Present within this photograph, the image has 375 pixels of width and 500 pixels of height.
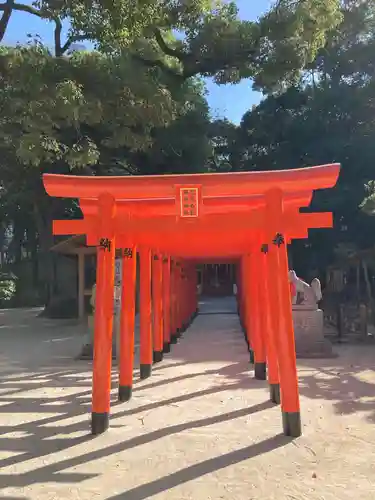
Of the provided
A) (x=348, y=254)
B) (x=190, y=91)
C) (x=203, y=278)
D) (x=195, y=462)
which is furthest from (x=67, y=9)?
→ (x=203, y=278)

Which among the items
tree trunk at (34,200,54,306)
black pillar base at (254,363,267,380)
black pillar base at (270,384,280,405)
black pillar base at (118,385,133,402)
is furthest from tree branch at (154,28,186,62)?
black pillar base at (270,384,280,405)

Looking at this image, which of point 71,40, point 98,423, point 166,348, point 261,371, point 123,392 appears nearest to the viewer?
point 98,423

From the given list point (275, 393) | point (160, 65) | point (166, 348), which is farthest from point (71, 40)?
point (275, 393)

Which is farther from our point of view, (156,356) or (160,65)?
(160,65)

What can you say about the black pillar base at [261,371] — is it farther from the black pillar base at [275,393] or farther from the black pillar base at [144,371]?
the black pillar base at [144,371]

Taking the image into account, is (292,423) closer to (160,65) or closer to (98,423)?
(98,423)

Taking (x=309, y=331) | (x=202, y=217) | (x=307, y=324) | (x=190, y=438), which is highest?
(x=202, y=217)

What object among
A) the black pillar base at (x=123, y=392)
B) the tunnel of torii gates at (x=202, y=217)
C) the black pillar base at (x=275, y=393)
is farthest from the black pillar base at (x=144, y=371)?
the tunnel of torii gates at (x=202, y=217)

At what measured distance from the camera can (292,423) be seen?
465cm

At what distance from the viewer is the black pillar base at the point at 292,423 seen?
15.2 feet

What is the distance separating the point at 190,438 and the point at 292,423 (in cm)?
96

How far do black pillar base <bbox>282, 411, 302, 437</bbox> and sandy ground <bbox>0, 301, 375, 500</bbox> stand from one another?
0.09 metres

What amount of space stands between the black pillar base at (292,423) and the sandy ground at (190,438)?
0.29 ft

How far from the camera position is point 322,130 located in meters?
19.3
